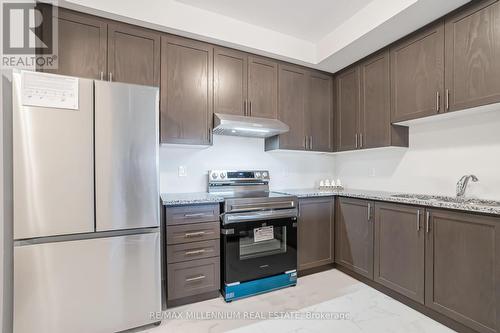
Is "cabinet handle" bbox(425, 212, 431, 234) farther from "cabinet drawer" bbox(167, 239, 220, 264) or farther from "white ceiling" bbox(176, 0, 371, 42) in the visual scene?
"white ceiling" bbox(176, 0, 371, 42)

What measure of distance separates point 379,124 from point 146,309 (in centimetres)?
286

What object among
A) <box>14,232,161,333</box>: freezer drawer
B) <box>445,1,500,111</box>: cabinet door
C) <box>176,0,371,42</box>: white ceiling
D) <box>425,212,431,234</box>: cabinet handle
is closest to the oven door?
<box>14,232,161,333</box>: freezer drawer

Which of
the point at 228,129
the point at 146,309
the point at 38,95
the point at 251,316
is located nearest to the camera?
the point at 38,95

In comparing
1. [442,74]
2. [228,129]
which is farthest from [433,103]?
[228,129]

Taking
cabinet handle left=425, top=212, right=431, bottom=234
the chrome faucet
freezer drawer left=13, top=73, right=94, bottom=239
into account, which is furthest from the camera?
the chrome faucet

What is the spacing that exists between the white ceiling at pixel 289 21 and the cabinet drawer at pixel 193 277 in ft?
7.22

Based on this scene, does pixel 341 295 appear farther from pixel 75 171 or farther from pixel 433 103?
pixel 75 171

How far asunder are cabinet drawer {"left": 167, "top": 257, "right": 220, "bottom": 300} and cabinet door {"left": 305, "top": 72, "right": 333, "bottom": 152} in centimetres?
189

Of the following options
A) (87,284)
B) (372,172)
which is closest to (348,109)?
(372,172)

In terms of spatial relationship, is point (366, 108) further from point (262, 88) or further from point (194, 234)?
point (194, 234)

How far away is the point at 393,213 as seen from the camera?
222cm

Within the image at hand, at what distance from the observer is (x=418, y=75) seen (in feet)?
7.49

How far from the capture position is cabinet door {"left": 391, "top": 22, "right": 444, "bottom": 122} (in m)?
2.12

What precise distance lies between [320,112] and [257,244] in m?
1.93
